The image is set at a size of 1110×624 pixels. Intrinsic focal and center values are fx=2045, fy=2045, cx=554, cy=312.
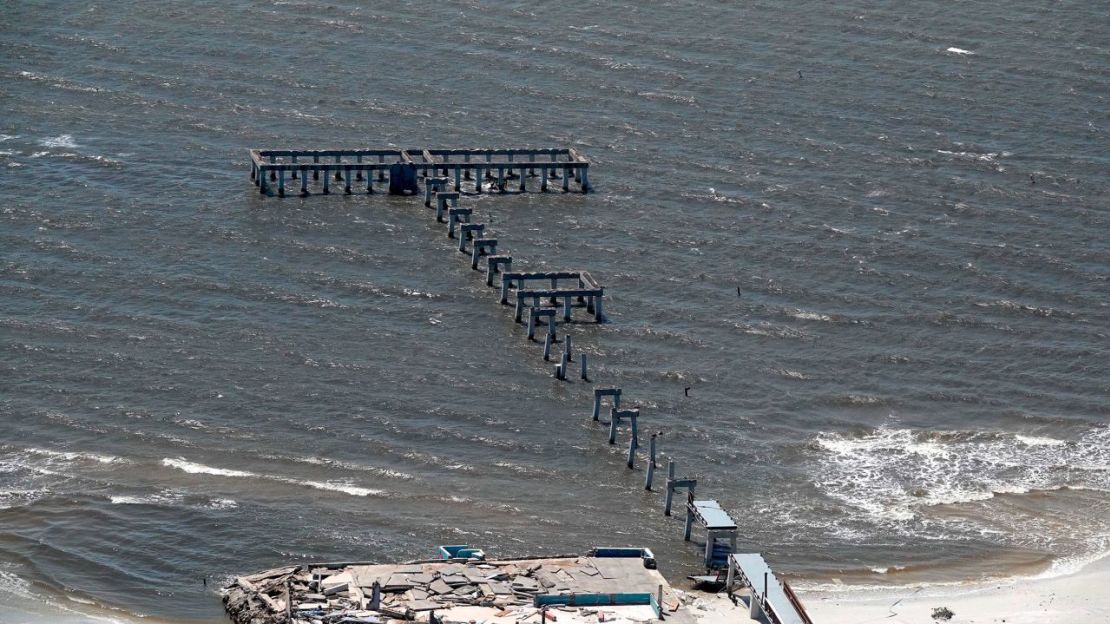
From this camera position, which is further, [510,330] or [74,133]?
[74,133]

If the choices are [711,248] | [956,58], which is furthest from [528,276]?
[956,58]

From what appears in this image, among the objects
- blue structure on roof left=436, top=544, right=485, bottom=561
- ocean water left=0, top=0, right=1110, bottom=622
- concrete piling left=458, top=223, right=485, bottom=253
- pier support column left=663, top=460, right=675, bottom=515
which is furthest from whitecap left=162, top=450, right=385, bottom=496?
concrete piling left=458, top=223, right=485, bottom=253

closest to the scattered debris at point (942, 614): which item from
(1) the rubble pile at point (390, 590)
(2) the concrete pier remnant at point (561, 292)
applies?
(1) the rubble pile at point (390, 590)

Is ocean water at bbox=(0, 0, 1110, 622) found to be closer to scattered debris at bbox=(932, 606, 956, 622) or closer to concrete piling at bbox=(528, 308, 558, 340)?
concrete piling at bbox=(528, 308, 558, 340)

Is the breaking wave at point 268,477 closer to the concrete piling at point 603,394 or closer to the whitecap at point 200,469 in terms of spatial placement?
the whitecap at point 200,469

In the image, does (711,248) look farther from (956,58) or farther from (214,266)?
(956,58)
